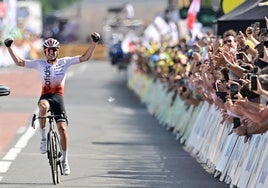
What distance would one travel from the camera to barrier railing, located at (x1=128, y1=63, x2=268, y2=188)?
1313 cm

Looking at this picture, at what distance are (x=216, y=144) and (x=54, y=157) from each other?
110 inches

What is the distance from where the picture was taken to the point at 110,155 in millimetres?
18922

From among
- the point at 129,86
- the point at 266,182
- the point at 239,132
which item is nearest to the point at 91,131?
the point at 239,132

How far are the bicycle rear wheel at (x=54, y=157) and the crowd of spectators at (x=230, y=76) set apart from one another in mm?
2256

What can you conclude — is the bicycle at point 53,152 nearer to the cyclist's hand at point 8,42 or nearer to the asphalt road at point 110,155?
the asphalt road at point 110,155

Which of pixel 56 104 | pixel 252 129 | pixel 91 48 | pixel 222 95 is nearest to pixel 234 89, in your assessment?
pixel 252 129

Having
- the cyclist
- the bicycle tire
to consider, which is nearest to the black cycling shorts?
the cyclist

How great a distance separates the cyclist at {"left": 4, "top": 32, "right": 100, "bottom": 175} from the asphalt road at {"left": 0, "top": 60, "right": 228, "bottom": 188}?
0.53 meters

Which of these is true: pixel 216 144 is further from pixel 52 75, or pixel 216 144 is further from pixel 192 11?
pixel 192 11

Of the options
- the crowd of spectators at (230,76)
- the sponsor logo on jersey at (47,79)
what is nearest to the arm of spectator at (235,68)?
the crowd of spectators at (230,76)

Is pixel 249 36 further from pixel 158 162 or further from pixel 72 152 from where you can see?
pixel 72 152

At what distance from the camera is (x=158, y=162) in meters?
18.0

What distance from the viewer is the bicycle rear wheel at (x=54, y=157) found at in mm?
14789

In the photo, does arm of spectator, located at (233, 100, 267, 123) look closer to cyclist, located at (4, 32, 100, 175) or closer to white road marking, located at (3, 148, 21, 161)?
cyclist, located at (4, 32, 100, 175)
